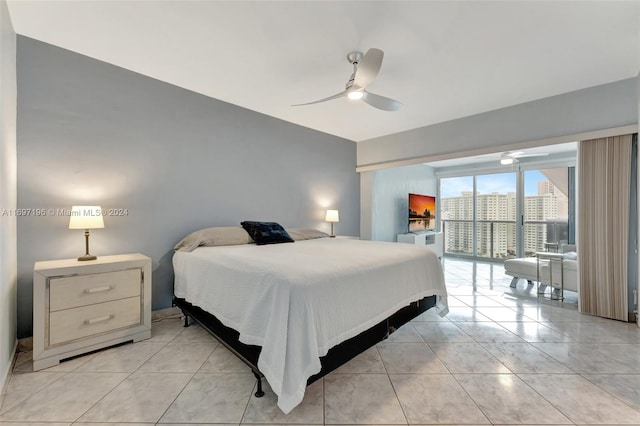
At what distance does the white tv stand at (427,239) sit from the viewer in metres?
5.84

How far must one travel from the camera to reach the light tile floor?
4.73 ft

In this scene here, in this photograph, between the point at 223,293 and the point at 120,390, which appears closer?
the point at 120,390

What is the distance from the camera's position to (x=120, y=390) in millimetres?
1648

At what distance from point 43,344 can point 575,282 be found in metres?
5.40

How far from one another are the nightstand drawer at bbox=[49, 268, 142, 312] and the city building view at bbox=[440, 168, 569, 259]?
5999 millimetres

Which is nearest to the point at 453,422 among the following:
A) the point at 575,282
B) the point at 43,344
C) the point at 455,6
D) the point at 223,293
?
the point at 223,293

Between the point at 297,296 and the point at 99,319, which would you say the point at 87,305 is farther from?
the point at 297,296

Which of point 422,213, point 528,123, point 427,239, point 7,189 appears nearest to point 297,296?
point 7,189

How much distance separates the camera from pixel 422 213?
6641 millimetres

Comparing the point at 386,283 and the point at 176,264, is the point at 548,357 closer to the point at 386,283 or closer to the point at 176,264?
the point at 386,283

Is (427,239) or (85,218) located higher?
(85,218)

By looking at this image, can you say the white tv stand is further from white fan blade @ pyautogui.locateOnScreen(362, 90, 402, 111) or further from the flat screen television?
white fan blade @ pyautogui.locateOnScreen(362, 90, 402, 111)

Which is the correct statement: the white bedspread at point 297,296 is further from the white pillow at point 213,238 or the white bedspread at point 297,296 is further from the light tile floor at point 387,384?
the light tile floor at point 387,384

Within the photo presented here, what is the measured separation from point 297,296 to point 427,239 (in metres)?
5.66
